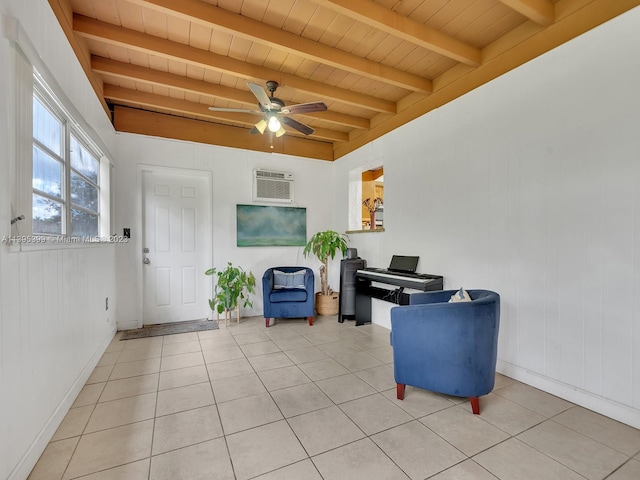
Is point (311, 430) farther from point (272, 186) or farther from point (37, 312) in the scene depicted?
point (272, 186)

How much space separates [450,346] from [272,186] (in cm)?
351

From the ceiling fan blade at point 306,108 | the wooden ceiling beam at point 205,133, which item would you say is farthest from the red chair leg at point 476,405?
the wooden ceiling beam at point 205,133

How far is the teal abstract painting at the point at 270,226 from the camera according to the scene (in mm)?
4535

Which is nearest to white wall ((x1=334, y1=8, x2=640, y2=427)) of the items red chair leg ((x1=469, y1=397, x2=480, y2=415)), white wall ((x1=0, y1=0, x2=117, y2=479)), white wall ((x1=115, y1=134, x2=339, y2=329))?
red chair leg ((x1=469, y1=397, x2=480, y2=415))

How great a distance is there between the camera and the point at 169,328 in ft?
12.9

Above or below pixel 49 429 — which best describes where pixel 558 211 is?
above

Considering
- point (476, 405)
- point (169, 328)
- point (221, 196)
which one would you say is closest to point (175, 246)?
point (221, 196)

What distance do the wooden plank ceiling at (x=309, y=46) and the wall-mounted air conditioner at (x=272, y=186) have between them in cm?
109

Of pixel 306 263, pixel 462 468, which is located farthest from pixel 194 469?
pixel 306 263

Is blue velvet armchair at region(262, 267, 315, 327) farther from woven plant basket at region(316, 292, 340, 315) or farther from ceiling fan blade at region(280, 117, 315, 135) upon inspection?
ceiling fan blade at region(280, 117, 315, 135)

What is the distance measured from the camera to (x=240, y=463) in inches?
61.5

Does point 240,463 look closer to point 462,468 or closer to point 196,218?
point 462,468

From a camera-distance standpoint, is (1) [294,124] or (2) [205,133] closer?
(1) [294,124]

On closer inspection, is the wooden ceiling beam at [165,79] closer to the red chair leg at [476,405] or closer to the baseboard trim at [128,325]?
the baseboard trim at [128,325]
